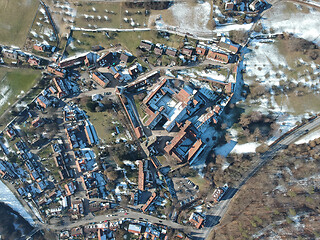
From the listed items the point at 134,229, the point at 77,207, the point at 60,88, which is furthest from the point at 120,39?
the point at 134,229

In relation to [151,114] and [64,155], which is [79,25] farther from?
[64,155]

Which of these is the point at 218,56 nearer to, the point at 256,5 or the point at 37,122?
the point at 256,5

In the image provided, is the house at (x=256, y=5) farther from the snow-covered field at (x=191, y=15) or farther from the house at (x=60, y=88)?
the house at (x=60, y=88)

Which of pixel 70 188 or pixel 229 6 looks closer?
pixel 229 6

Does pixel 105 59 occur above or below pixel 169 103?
above

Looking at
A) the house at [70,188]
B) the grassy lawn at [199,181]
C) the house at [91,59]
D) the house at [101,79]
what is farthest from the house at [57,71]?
the grassy lawn at [199,181]

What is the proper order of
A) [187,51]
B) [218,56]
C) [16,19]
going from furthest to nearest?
[16,19], [187,51], [218,56]

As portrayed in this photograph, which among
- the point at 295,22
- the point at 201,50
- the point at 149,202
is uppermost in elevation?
the point at 295,22
